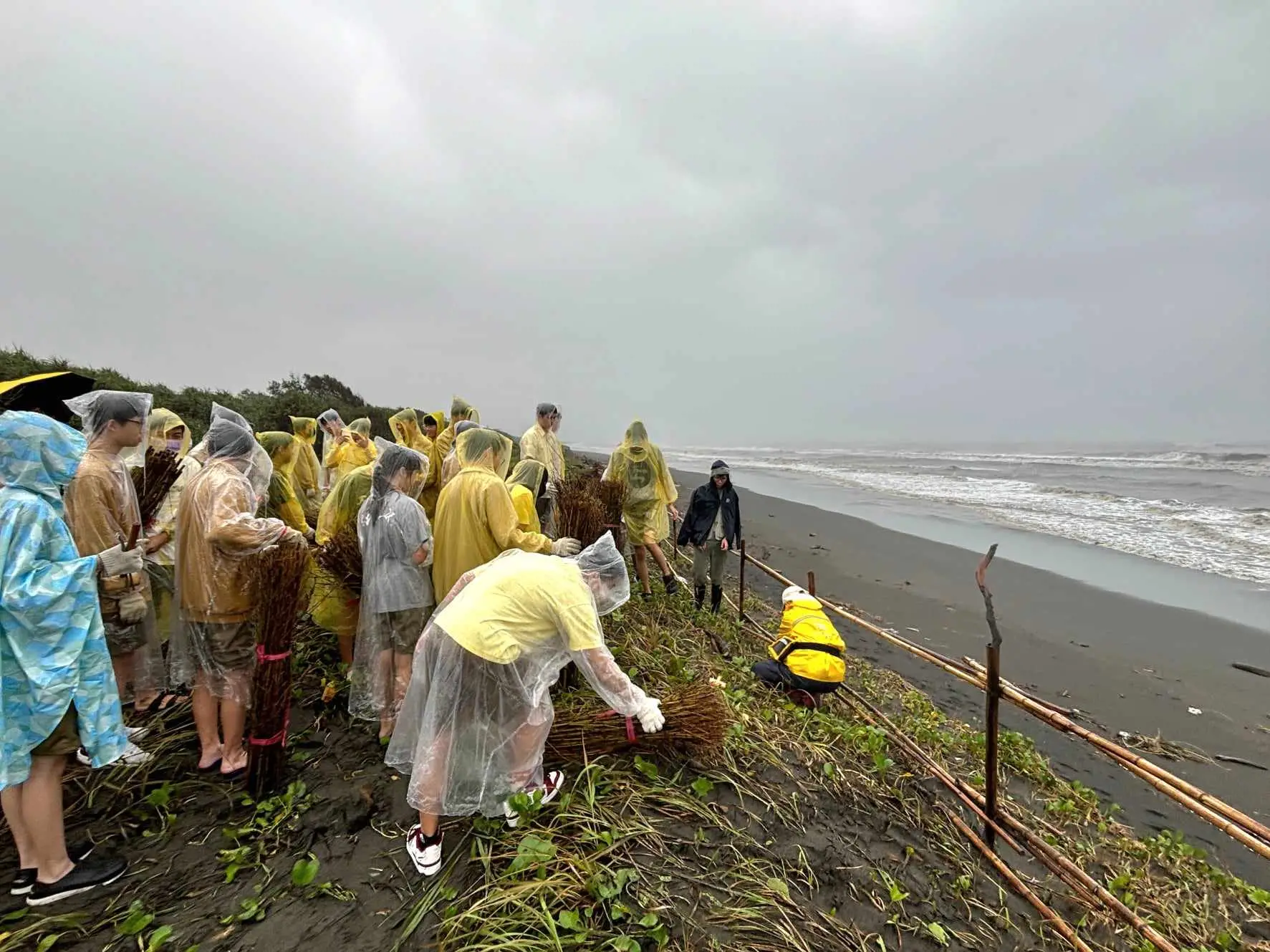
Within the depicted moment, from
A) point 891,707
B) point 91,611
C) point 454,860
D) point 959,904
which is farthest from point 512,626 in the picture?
point 891,707

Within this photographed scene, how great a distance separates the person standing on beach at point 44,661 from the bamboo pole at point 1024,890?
414 cm

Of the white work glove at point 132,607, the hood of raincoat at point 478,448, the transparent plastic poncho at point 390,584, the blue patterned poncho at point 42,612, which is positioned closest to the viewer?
the blue patterned poncho at point 42,612

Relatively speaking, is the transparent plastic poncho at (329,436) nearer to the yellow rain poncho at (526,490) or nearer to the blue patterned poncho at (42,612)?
the yellow rain poncho at (526,490)

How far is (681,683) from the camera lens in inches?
155

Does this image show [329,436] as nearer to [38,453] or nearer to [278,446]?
[278,446]

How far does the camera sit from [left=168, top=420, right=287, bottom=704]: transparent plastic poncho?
8.77 ft

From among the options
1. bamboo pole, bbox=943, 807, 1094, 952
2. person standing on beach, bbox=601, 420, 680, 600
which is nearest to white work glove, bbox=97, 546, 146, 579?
person standing on beach, bbox=601, 420, 680, 600

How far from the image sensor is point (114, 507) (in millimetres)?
2811

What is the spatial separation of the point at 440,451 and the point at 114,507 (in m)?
3.18

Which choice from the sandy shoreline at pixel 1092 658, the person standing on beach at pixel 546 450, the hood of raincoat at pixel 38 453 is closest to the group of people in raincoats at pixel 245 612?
the hood of raincoat at pixel 38 453

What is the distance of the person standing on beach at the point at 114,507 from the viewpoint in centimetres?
271

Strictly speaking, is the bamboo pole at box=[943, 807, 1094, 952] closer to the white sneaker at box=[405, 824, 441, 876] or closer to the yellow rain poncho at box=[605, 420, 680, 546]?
the white sneaker at box=[405, 824, 441, 876]

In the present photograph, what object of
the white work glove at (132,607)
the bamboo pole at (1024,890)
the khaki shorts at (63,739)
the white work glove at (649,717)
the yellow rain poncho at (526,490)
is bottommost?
the bamboo pole at (1024,890)

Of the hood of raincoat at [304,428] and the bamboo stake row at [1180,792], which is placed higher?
the hood of raincoat at [304,428]
